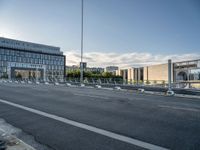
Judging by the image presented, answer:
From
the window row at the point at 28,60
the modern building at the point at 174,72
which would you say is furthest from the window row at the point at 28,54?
the modern building at the point at 174,72

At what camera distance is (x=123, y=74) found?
114 metres

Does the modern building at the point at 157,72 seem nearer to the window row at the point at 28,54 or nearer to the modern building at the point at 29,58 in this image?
the modern building at the point at 29,58

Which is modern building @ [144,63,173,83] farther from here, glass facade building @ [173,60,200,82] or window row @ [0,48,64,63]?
window row @ [0,48,64,63]

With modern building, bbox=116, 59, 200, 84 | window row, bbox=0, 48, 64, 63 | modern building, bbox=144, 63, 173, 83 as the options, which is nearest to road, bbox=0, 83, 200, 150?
modern building, bbox=116, 59, 200, 84

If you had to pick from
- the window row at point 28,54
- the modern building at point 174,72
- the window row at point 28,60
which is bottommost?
the modern building at point 174,72

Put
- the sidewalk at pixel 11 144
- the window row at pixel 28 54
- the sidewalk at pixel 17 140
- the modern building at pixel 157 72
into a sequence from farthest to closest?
the window row at pixel 28 54 → the modern building at pixel 157 72 → the sidewalk at pixel 17 140 → the sidewalk at pixel 11 144

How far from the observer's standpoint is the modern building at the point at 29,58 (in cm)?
10212

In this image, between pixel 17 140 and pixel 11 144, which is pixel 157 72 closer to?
pixel 17 140

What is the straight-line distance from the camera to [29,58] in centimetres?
12431

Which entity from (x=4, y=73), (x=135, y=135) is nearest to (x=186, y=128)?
(x=135, y=135)

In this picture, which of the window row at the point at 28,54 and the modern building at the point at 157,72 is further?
the window row at the point at 28,54

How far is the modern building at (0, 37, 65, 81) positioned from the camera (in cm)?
10212

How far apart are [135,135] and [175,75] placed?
6539 centimetres

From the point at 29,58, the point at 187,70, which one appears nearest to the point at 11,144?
the point at 187,70
